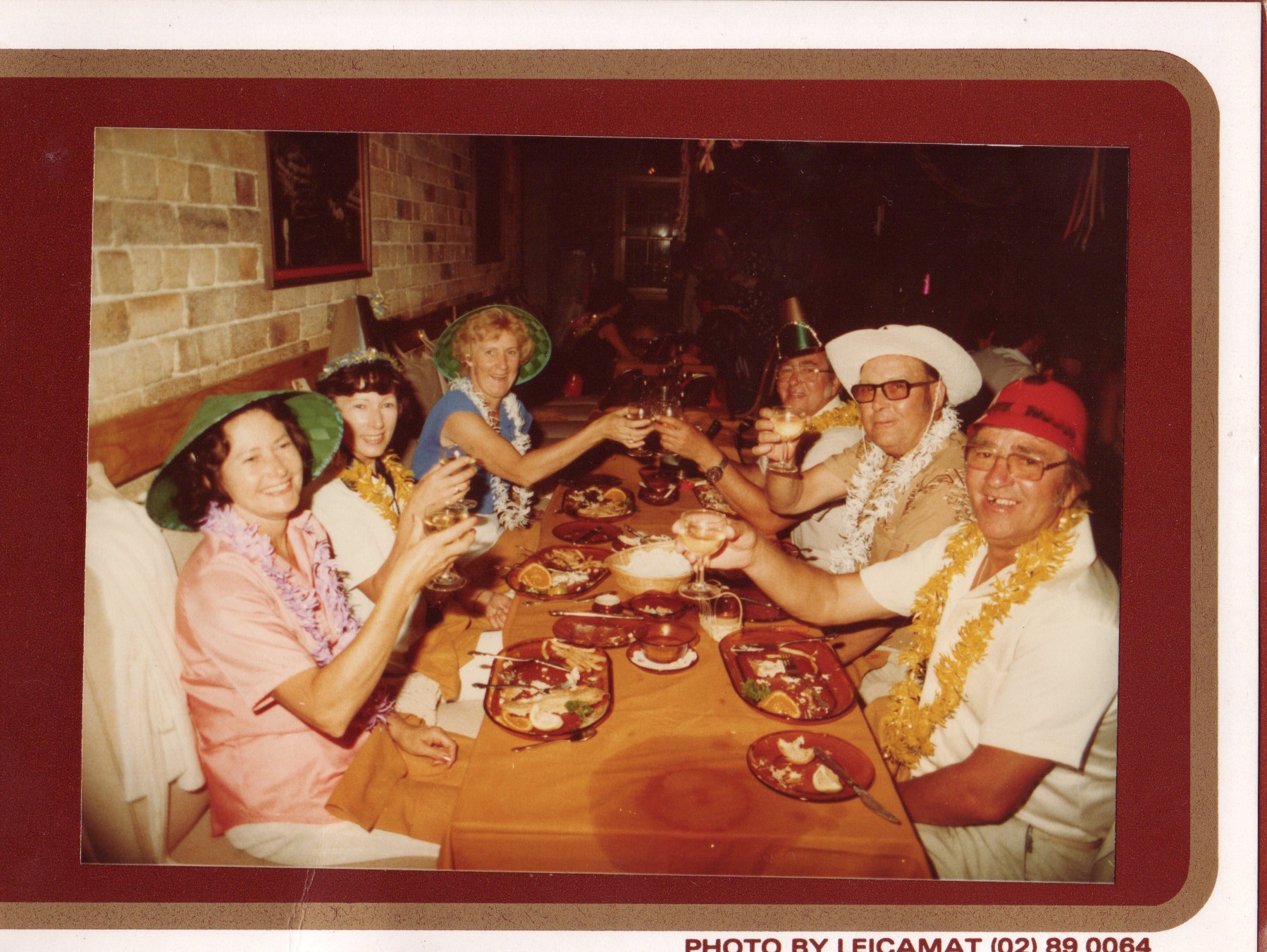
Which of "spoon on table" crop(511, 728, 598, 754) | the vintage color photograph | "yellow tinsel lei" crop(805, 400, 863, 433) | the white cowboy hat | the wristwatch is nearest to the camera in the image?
"spoon on table" crop(511, 728, 598, 754)

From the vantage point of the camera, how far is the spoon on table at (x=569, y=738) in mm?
1499

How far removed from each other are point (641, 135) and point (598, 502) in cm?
112

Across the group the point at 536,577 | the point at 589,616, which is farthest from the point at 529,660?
the point at 536,577

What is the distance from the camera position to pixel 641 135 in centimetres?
181

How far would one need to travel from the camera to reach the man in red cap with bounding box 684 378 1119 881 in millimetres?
1733

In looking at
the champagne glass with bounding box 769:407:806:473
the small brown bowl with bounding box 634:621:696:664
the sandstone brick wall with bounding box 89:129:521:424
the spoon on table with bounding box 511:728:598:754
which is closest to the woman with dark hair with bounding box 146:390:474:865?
the sandstone brick wall with bounding box 89:129:521:424

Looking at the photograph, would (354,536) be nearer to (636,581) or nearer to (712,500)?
(636,581)

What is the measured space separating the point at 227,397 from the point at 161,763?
0.83 meters

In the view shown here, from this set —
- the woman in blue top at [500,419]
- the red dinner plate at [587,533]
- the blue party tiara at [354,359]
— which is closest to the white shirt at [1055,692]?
the red dinner plate at [587,533]

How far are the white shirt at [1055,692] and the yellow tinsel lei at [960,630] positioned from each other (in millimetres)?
17

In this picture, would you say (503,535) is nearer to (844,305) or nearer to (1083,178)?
(844,305)

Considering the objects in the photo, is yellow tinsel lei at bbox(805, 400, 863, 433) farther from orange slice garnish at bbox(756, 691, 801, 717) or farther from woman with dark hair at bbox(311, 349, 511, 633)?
woman with dark hair at bbox(311, 349, 511, 633)

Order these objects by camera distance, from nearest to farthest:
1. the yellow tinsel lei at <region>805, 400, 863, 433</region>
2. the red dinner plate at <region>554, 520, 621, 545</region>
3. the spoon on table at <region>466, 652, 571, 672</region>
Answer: the spoon on table at <region>466, 652, 571, 672</region>, the red dinner plate at <region>554, 520, 621, 545</region>, the yellow tinsel lei at <region>805, 400, 863, 433</region>

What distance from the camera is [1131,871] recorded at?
1879 mm
